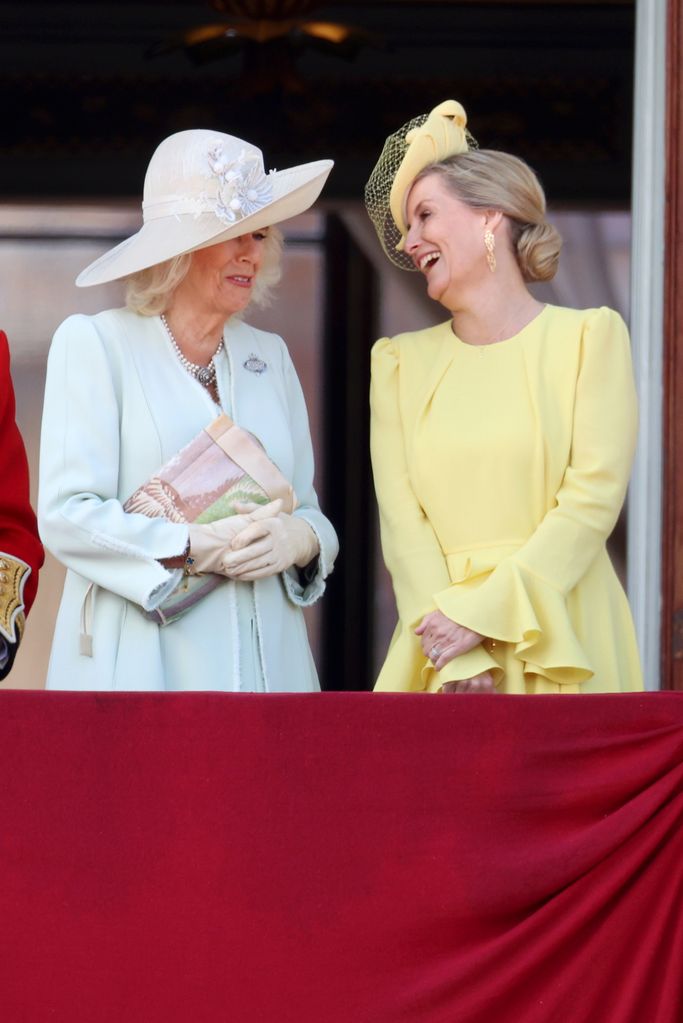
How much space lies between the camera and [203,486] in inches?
147

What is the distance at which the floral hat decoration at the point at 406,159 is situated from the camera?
4004 mm

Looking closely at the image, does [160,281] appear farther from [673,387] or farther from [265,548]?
[673,387]

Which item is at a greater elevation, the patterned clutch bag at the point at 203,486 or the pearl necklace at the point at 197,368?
the pearl necklace at the point at 197,368

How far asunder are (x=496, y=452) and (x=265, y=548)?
18.1 inches

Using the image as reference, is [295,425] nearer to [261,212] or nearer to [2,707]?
[261,212]

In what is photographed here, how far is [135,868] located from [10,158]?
4303 mm

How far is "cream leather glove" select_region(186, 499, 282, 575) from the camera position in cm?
368

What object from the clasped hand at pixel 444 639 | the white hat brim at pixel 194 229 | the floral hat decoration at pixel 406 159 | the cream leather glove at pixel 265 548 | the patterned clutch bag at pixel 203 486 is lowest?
the clasped hand at pixel 444 639

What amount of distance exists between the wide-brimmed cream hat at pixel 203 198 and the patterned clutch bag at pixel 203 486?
0.34 metres

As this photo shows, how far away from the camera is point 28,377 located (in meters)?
6.93

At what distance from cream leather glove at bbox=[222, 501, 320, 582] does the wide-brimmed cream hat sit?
Answer: 502mm

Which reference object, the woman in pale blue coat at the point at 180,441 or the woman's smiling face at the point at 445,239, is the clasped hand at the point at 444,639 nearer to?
the woman in pale blue coat at the point at 180,441

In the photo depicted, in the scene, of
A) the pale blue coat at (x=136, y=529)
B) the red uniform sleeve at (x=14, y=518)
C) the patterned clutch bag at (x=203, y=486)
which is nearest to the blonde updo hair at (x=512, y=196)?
the pale blue coat at (x=136, y=529)

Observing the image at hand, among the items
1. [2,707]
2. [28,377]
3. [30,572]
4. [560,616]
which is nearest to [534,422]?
[560,616]
